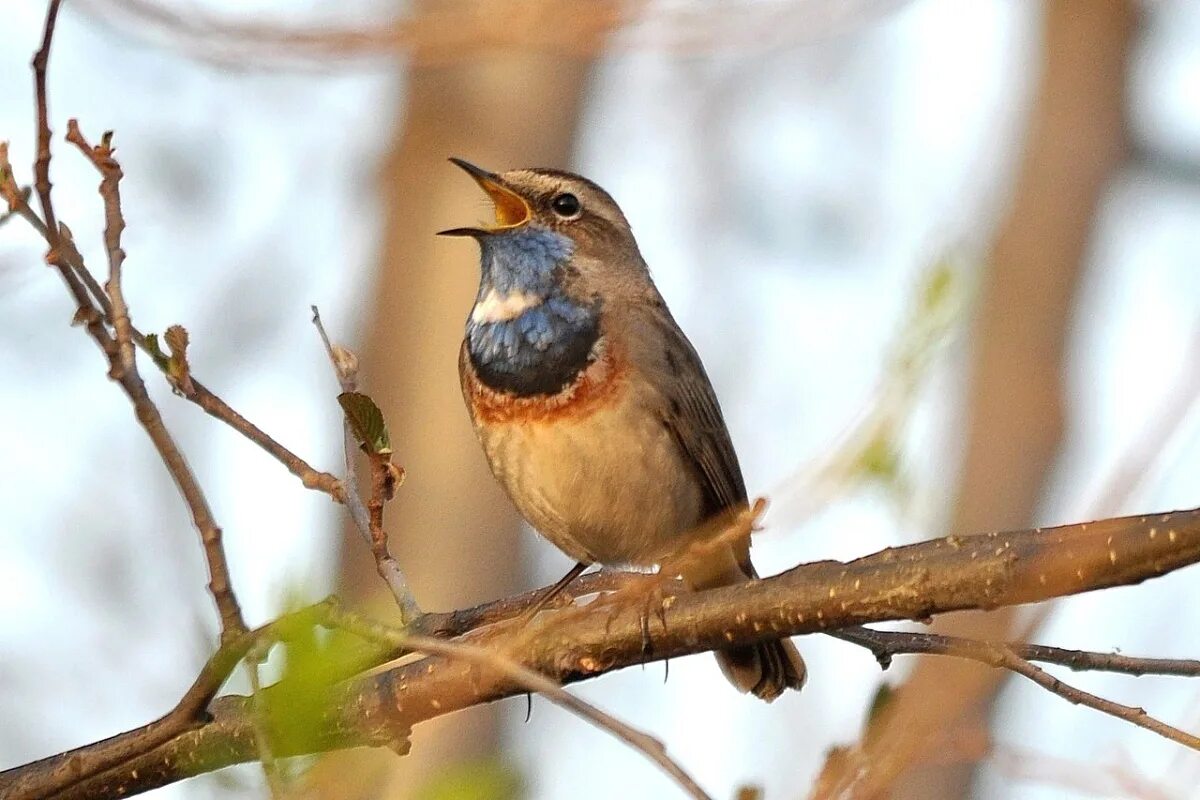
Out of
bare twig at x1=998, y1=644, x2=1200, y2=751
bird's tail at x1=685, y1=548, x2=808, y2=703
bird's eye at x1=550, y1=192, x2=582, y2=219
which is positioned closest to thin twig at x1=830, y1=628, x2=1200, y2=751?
bare twig at x1=998, y1=644, x2=1200, y2=751

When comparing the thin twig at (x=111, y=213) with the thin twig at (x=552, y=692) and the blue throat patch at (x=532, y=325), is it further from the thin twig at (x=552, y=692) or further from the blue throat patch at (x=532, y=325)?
the blue throat patch at (x=532, y=325)

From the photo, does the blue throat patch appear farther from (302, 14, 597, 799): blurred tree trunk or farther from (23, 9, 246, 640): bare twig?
(302, 14, 597, 799): blurred tree trunk

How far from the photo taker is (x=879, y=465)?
3.12 m

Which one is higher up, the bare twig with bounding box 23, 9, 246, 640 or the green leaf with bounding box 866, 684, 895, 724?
the bare twig with bounding box 23, 9, 246, 640

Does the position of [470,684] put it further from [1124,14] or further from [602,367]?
[1124,14]

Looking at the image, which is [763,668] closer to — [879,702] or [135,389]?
[879,702]

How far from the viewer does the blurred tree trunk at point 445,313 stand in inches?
373

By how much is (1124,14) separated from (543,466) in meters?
8.20

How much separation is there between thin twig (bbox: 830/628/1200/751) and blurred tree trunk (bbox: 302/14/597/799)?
17.8 feet

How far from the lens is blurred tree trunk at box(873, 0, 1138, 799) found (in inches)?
407

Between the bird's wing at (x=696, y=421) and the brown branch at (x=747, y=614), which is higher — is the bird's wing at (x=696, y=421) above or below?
above

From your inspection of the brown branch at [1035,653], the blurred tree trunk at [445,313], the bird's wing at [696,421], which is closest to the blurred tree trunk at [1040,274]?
the blurred tree trunk at [445,313]

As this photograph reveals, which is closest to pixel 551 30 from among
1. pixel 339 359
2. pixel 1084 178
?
pixel 339 359

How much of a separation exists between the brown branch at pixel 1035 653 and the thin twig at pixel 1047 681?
11 millimetres
